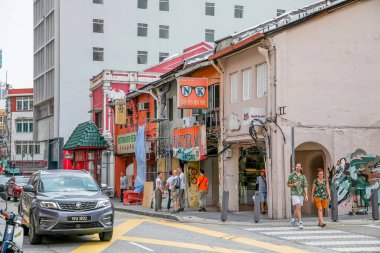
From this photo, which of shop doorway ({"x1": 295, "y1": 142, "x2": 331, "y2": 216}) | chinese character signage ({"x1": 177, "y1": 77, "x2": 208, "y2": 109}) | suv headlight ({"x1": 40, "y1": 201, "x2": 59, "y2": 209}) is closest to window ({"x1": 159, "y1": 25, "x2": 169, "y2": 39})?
chinese character signage ({"x1": 177, "y1": 77, "x2": 208, "y2": 109})

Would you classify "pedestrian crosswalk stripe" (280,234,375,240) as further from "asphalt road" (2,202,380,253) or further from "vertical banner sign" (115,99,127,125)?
"vertical banner sign" (115,99,127,125)

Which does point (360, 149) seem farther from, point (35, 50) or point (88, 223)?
point (35, 50)

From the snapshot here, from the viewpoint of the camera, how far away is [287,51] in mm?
24516

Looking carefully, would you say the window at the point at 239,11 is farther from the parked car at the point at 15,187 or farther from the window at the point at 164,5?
the parked car at the point at 15,187

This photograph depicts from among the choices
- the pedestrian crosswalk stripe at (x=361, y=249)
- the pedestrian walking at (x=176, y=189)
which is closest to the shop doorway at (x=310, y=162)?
the pedestrian walking at (x=176, y=189)

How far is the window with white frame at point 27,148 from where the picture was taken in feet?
313

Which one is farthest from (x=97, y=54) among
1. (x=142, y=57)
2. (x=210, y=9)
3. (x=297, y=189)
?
(x=297, y=189)

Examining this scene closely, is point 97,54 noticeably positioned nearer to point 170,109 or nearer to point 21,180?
point 21,180

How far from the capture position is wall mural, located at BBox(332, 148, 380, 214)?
2494 centimetres

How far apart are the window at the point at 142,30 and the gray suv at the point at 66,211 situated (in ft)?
168

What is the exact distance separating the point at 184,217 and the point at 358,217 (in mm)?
6323

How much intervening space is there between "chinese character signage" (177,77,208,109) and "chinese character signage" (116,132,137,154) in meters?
11.3

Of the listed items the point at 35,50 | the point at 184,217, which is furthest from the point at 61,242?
the point at 35,50

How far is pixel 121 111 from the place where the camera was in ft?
134
